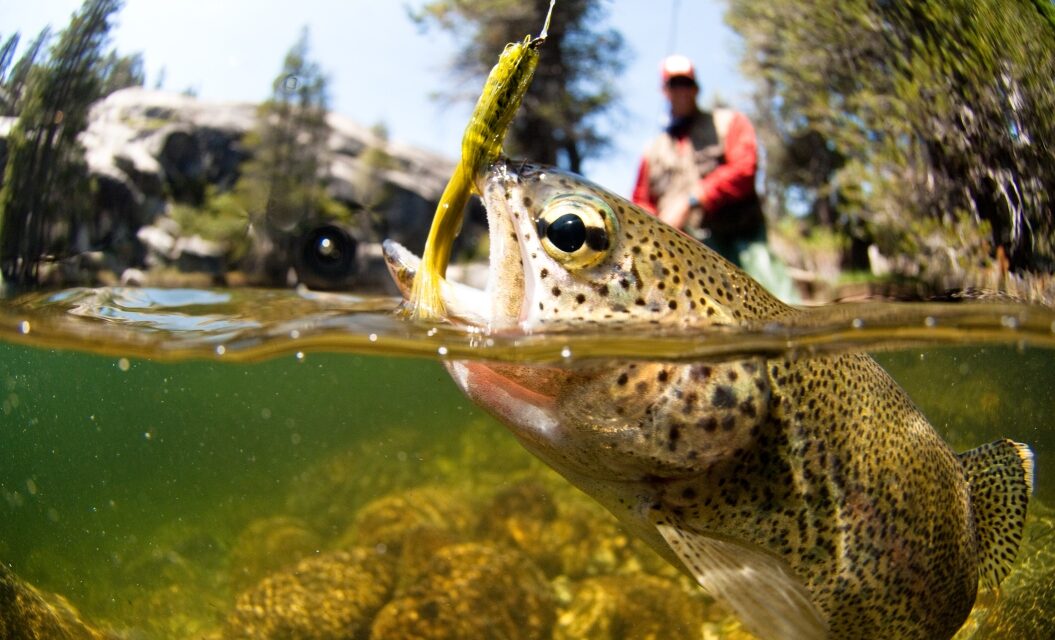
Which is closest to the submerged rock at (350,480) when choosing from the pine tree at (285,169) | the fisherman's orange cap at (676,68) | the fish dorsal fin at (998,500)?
the pine tree at (285,169)

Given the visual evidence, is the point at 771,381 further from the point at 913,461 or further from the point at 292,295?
the point at 292,295

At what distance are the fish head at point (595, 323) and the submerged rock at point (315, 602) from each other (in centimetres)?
255

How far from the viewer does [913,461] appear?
2.63 m

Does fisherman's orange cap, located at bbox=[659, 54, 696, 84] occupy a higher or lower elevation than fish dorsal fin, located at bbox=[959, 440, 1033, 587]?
higher

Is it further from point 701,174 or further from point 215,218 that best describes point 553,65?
point 215,218

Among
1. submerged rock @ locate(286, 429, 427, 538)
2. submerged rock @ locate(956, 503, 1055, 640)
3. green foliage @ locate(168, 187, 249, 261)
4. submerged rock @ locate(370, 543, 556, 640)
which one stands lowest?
submerged rock @ locate(286, 429, 427, 538)

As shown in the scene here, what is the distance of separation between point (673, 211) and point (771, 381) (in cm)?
290

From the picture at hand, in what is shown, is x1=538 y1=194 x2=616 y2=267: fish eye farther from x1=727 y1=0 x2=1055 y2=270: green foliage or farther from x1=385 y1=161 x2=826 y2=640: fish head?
x1=727 y1=0 x2=1055 y2=270: green foliage

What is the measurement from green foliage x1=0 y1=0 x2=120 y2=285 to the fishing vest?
3.53 m

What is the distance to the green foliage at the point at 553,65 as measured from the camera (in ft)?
13.9

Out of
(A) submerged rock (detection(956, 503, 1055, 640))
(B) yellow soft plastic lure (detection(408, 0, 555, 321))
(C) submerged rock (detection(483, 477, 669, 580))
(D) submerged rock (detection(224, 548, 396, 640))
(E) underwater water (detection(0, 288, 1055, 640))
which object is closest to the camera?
(B) yellow soft plastic lure (detection(408, 0, 555, 321))

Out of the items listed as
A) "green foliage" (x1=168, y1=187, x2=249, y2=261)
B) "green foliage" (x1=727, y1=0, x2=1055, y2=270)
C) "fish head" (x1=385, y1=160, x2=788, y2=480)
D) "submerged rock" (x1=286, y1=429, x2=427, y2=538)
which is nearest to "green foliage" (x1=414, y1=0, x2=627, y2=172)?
"green foliage" (x1=727, y1=0, x2=1055, y2=270)

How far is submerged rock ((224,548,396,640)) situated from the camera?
160 inches

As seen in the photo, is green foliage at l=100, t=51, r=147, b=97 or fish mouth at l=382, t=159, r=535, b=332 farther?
green foliage at l=100, t=51, r=147, b=97
